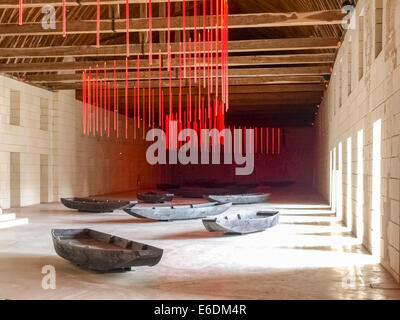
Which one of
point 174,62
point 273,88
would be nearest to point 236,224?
point 174,62

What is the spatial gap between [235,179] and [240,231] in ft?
97.5

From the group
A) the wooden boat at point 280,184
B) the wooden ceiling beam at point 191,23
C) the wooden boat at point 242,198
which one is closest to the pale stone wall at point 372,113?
the wooden ceiling beam at point 191,23

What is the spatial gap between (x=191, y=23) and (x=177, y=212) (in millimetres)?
5793

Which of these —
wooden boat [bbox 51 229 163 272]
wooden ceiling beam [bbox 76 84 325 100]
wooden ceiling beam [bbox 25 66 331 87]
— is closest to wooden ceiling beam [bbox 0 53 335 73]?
wooden ceiling beam [bbox 25 66 331 87]

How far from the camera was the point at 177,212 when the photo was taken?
15539 millimetres

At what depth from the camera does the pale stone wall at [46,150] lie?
19.3 metres

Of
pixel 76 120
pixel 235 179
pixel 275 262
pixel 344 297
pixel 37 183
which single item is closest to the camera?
pixel 344 297

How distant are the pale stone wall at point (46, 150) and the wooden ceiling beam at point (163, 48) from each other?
3.22m

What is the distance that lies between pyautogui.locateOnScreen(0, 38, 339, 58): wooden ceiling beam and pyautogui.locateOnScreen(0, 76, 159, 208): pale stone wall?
10.6 feet

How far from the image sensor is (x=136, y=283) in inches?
292

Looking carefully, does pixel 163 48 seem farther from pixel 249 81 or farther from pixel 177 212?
pixel 249 81

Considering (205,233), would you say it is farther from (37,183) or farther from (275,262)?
(37,183)

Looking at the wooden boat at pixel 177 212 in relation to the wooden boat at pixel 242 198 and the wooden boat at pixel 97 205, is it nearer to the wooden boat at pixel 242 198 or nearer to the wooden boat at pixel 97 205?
the wooden boat at pixel 97 205
